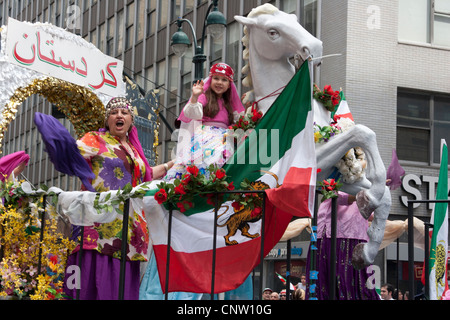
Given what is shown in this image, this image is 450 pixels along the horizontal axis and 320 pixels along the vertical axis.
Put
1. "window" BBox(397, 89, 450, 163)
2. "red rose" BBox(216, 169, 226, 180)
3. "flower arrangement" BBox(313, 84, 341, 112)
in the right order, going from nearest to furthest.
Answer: "red rose" BBox(216, 169, 226, 180) < "flower arrangement" BBox(313, 84, 341, 112) < "window" BBox(397, 89, 450, 163)

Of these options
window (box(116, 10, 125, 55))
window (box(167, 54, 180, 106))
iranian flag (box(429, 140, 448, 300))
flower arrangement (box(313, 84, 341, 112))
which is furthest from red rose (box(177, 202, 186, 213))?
window (box(116, 10, 125, 55))

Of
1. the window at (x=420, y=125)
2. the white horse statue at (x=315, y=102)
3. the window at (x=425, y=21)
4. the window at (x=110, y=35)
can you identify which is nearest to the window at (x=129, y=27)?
the window at (x=110, y=35)

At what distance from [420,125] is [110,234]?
16.2 metres

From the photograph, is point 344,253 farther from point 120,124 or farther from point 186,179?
point 186,179

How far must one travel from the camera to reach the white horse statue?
18.6 feet

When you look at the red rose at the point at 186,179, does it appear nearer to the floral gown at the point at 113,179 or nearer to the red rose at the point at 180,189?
the red rose at the point at 180,189

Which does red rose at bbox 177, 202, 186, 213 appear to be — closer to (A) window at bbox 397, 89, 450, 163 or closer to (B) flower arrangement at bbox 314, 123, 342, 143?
(B) flower arrangement at bbox 314, 123, 342, 143

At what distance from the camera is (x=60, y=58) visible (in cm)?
951

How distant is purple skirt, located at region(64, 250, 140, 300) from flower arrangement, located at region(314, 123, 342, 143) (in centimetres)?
161

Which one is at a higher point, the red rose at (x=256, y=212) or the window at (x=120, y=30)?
the window at (x=120, y=30)

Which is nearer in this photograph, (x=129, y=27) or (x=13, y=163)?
(x=13, y=163)

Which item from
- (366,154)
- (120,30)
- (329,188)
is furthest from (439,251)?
(120,30)

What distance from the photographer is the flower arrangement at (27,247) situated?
203 inches

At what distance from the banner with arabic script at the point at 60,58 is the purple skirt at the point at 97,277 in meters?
4.00
